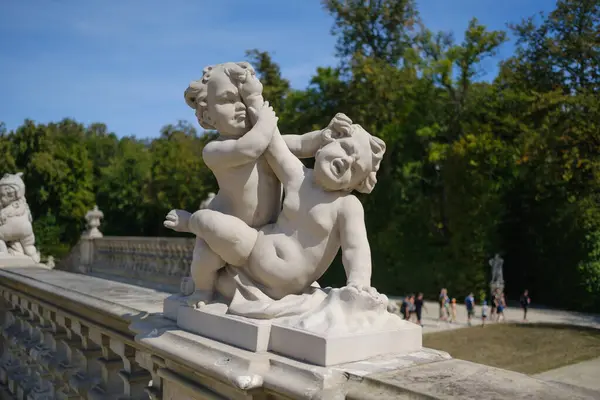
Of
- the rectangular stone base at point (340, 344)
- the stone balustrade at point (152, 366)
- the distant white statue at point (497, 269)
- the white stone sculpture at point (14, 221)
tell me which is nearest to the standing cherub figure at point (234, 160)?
the stone balustrade at point (152, 366)

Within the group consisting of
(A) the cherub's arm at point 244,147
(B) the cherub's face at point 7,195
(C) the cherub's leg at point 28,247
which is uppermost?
(A) the cherub's arm at point 244,147

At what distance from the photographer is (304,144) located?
9.95ft

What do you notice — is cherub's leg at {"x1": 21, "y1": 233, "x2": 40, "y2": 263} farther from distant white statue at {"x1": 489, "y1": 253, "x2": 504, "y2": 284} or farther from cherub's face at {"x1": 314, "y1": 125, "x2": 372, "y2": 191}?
distant white statue at {"x1": 489, "y1": 253, "x2": 504, "y2": 284}

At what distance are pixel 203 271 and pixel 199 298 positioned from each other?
159 mm

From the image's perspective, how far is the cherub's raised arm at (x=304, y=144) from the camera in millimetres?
2969

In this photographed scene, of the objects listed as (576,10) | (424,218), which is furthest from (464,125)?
(576,10)

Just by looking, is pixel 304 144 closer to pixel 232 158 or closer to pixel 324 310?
pixel 232 158

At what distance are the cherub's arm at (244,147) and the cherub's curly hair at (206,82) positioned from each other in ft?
0.75

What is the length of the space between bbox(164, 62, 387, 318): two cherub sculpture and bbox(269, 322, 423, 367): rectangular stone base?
0.18 m

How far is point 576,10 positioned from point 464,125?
17.6 feet

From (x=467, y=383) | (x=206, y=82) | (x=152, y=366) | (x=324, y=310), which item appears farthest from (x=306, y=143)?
(x=152, y=366)

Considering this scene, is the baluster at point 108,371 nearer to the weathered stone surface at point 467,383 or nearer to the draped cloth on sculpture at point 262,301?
the draped cloth on sculpture at point 262,301

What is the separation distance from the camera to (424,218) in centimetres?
2139

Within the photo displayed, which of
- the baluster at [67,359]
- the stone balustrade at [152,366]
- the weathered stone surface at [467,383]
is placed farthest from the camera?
the baluster at [67,359]
